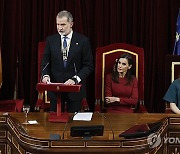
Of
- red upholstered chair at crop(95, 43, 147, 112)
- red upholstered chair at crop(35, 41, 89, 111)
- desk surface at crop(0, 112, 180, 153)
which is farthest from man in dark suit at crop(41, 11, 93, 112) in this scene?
red upholstered chair at crop(95, 43, 147, 112)

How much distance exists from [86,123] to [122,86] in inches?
46.3

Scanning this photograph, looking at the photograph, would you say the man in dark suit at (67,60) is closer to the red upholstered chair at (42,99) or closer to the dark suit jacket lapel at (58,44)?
the dark suit jacket lapel at (58,44)

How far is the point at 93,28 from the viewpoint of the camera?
580 cm

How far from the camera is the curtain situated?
5703 millimetres

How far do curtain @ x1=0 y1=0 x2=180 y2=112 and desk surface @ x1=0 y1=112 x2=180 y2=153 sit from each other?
69.2 inches

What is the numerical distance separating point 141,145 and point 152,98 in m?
2.91

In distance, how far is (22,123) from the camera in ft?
12.3

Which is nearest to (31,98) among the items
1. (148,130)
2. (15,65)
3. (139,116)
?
(15,65)

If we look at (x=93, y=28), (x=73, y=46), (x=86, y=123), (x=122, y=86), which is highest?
(x=93, y=28)

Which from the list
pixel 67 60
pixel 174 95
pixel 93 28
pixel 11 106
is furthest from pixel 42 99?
pixel 174 95

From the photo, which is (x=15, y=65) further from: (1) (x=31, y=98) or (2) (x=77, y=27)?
(2) (x=77, y=27)

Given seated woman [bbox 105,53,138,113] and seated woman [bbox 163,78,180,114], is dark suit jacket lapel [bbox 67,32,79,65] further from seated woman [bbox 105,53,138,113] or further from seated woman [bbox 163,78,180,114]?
seated woman [bbox 163,78,180,114]

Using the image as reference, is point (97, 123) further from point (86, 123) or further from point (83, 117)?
point (83, 117)

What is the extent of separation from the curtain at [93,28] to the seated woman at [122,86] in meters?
0.90
